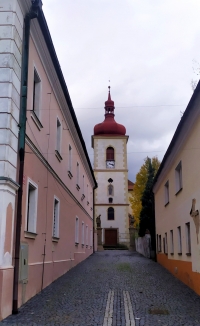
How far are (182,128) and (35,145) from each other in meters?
4.68

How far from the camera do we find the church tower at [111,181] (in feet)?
159

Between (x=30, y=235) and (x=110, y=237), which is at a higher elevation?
(x=110, y=237)

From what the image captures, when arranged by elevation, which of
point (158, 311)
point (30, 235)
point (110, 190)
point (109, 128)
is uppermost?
point (109, 128)

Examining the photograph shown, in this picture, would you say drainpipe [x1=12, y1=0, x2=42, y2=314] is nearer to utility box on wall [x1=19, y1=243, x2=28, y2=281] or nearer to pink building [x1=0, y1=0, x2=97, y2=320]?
pink building [x1=0, y1=0, x2=97, y2=320]

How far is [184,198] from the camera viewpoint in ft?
42.2

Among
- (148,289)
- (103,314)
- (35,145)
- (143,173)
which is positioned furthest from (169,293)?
(143,173)

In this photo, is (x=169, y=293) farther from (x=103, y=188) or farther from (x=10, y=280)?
(x=103, y=188)

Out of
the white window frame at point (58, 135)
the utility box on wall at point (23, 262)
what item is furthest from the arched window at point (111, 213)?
the utility box on wall at point (23, 262)

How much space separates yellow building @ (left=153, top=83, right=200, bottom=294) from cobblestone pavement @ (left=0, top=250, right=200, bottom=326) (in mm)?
950

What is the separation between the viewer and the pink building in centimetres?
768

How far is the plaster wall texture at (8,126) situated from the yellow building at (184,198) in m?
4.33

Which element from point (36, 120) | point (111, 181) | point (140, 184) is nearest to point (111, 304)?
point (36, 120)

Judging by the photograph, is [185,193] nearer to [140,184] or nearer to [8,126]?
[8,126]

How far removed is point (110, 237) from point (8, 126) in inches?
1654
